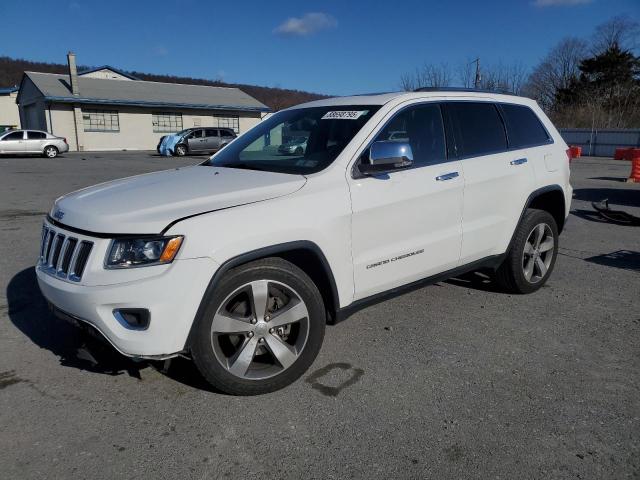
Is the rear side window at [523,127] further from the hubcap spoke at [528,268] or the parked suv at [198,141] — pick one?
the parked suv at [198,141]

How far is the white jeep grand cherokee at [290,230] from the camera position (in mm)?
2721

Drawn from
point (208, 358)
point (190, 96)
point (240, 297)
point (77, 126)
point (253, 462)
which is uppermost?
point (190, 96)

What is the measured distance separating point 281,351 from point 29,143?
30076 mm

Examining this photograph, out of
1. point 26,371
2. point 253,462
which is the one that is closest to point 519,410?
point 253,462

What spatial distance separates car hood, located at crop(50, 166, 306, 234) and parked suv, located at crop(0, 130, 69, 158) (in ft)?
93.9

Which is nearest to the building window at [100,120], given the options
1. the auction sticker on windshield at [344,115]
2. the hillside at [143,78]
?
the auction sticker on windshield at [344,115]

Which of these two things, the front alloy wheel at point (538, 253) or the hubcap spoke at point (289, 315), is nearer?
the hubcap spoke at point (289, 315)

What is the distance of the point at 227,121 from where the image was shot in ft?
145

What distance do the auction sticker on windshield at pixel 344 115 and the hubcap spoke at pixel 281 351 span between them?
5.52 feet

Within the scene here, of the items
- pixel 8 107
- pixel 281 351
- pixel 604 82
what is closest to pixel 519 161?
pixel 281 351

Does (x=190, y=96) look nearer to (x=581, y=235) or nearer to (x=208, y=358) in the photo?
(x=581, y=235)

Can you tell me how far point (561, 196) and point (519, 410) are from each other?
9.15ft

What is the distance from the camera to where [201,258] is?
2707mm

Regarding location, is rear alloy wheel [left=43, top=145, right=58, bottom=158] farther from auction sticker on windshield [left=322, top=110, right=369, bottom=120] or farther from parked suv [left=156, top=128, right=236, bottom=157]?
auction sticker on windshield [left=322, top=110, right=369, bottom=120]
